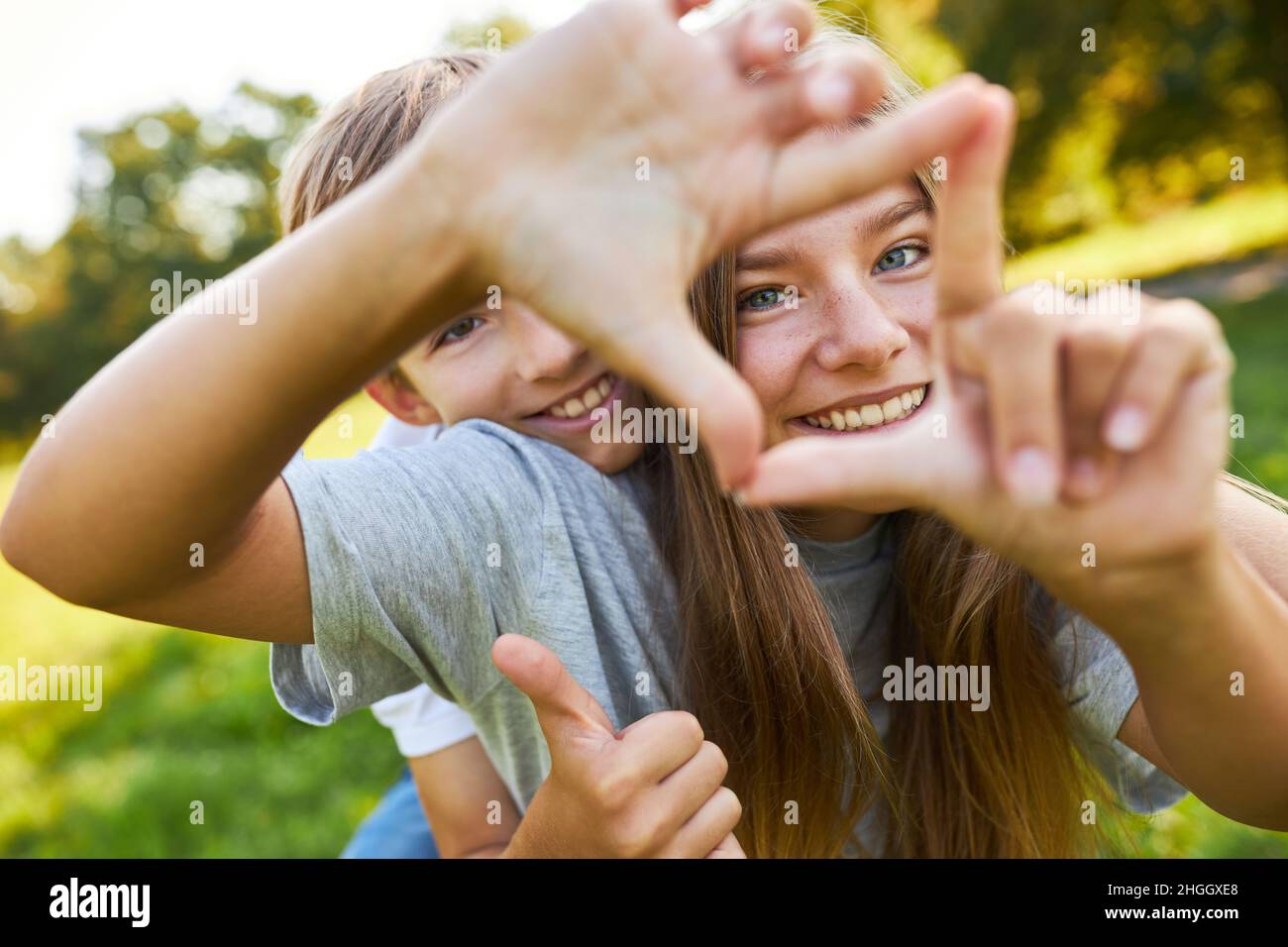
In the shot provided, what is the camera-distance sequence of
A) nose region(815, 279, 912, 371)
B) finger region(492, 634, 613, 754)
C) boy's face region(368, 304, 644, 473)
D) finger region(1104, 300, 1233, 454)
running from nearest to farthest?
finger region(1104, 300, 1233, 454) < finger region(492, 634, 613, 754) < nose region(815, 279, 912, 371) < boy's face region(368, 304, 644, 473)

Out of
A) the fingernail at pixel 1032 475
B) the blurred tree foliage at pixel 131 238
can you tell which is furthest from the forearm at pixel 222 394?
the blurred tree foliage at pixel 131 238

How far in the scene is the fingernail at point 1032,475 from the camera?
877 millimetres

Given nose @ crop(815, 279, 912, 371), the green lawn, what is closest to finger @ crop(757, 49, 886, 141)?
nose @ crop(815, 279, 912, 371)

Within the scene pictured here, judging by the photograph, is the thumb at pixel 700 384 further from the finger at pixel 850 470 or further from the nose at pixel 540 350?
the nose at pixel 540 350

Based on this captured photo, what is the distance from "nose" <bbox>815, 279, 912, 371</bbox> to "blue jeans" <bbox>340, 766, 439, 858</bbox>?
1.57 m

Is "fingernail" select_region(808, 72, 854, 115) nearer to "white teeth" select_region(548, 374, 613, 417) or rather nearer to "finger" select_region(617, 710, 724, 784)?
"finger" select_region(617, 710, 724, 784)

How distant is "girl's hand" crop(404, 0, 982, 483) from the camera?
0.95 m

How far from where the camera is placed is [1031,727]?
196cm

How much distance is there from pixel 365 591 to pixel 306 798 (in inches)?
111

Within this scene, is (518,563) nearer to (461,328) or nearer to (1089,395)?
(461,328)

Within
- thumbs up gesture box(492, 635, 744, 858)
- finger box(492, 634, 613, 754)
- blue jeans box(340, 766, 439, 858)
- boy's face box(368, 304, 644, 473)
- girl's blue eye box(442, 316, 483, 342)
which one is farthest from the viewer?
blue jeans box(340, 766, 439, 858)

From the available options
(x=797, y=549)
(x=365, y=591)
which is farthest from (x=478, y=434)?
(x=797, y=549)

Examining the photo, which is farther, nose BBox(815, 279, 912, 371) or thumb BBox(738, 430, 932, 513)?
nose BBox(815, 279, 912, 371)

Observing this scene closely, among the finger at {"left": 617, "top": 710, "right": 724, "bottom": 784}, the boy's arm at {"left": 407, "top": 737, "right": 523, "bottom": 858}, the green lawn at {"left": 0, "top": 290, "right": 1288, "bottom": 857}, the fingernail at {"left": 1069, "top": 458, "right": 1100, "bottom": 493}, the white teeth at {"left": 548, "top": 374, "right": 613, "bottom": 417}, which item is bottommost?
the green lawn at {"left": 0, "top": 290, "right": 1288, "bottom": 857}
